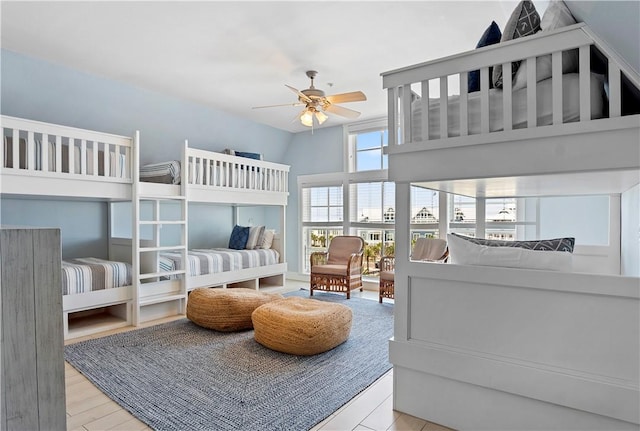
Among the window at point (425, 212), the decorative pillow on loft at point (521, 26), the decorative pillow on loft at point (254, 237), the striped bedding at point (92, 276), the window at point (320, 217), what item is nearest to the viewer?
the decorative pillow on loft at point (521, 26)

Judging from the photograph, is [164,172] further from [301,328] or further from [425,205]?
[425,205]

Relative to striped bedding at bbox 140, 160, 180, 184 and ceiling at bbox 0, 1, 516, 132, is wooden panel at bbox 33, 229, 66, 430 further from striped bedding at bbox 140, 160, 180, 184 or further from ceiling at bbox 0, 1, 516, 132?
striped bedding at bbox 140, 160, 180, 184

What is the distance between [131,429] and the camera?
6.01 feet

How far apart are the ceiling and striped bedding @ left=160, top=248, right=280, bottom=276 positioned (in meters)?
2.01

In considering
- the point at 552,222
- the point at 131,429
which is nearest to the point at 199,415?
the point at 131,429

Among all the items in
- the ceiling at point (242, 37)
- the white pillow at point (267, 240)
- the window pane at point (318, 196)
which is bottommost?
the white pillow at point (267, 240)

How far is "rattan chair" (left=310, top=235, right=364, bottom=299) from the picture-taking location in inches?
191

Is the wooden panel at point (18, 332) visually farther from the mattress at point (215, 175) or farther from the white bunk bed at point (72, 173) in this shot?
the mattress at point (215, 175)

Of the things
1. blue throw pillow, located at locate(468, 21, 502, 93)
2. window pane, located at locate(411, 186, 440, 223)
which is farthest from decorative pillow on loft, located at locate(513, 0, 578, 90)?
window pane, located at locate(411, 186, 440, 223)

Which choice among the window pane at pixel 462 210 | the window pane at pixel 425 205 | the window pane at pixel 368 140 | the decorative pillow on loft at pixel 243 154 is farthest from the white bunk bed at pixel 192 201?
the window pane at pixel 462 210

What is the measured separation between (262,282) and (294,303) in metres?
2.53

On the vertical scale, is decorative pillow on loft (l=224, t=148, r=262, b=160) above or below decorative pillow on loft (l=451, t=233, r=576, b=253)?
above

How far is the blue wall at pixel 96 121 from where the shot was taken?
137 inches

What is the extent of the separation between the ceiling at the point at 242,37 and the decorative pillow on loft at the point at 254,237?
217cm
